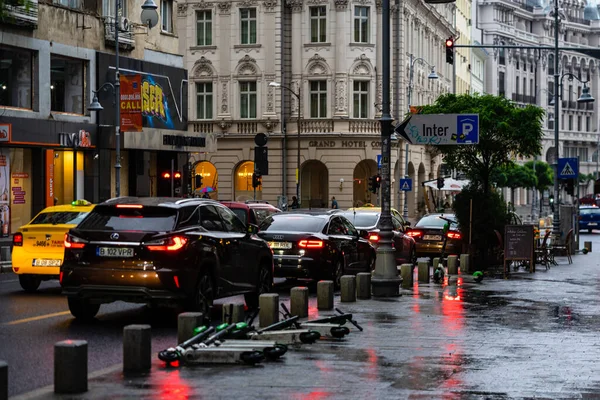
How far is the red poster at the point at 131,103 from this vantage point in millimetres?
42781

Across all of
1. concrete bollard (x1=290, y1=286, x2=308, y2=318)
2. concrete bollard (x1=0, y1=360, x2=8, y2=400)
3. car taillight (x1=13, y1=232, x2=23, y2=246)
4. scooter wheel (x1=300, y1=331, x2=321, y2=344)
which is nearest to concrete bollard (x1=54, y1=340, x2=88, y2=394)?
concrete bollard (x1=0, y1=360, x2=8, y2=400)

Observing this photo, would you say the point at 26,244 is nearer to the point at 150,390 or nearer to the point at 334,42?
the point at 150,390

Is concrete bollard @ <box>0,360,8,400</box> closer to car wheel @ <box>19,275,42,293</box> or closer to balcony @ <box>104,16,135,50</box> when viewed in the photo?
car wheel @ <box>19,275,42,293</box>

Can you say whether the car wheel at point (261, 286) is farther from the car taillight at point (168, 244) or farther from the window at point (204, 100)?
the window at point (204, 100)

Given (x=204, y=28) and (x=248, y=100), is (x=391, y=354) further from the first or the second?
(x=204, y=28)

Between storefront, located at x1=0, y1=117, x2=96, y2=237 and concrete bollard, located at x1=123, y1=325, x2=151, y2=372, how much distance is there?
1101 inches

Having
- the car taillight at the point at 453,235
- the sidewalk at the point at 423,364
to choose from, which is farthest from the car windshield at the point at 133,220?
the car taillight at the point at 453,235

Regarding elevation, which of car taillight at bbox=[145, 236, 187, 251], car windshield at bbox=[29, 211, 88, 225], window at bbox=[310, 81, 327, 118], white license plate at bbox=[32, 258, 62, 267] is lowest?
white license plate at bbox=[32, 258, 62, 267]

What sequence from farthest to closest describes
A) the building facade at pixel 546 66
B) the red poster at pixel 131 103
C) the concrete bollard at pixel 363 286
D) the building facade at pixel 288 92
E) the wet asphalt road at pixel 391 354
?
the building facade at pixel 546 66 < the building facade at pixel 288 92 < the red poster at pixel 131 103 < the concrete bollard at pixel 363 286 < the wet asphalt road at pixel 391 354

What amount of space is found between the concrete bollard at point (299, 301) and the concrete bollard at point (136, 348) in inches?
195

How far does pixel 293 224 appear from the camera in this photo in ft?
72.5

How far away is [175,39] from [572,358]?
130 ft

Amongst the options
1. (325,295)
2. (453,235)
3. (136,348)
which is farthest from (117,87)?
(136,348)

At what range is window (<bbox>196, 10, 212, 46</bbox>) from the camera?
226ft
